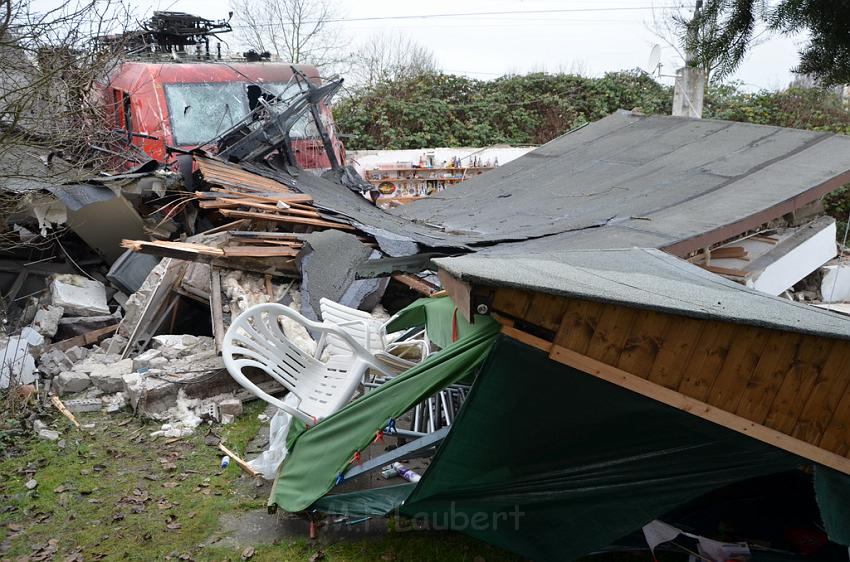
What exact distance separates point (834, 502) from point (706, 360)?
32.1 inches

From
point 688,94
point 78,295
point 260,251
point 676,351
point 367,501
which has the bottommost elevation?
point 78,295

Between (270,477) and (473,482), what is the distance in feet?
6.59

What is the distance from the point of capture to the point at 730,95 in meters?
20.1

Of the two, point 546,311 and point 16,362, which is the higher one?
point 546,311

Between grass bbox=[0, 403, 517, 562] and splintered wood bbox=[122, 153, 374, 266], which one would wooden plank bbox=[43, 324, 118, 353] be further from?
grass bbox=[0, 403, 517, 562]

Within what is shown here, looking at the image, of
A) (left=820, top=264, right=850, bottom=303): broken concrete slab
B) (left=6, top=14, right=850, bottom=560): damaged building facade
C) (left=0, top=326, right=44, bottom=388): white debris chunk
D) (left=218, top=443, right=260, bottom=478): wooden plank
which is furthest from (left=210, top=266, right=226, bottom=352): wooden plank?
(left=820, top=264, right=850, bottom=303): broken concrete slab

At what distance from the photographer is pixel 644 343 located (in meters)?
3.54

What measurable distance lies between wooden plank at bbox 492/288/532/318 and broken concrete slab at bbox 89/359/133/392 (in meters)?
4.95

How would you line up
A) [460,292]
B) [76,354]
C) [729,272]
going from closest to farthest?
[460,292]
[729,272]
[76,354]

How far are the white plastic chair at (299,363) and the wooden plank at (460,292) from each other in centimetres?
133

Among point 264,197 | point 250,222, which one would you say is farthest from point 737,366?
point 264,197

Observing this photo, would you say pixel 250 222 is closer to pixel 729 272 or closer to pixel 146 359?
pixel 146 359

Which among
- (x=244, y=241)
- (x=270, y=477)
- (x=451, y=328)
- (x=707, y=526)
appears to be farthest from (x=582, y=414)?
(x=244, y=241)

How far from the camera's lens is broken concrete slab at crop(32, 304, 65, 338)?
837 centimetres
